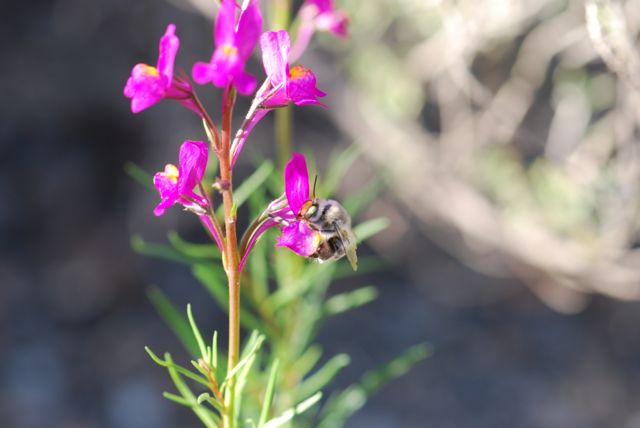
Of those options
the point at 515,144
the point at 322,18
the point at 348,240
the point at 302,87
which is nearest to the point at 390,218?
the point at 515,144

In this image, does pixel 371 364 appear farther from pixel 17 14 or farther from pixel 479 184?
pixel 17 14

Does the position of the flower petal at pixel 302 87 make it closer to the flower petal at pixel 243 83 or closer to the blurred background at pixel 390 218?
Result: the flower petal at pixel 243 83

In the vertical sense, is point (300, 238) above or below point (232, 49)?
below

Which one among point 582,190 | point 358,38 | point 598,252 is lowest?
point 598,252

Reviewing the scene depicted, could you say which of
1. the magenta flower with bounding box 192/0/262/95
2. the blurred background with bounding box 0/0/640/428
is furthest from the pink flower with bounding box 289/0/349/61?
the blurred background with bounding box 0/0/640/428

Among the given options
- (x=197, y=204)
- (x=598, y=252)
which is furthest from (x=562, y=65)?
(x=197, y=204)

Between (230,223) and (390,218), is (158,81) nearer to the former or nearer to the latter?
(230,223)

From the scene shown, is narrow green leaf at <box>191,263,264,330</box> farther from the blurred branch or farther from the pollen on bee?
the blurred branch
